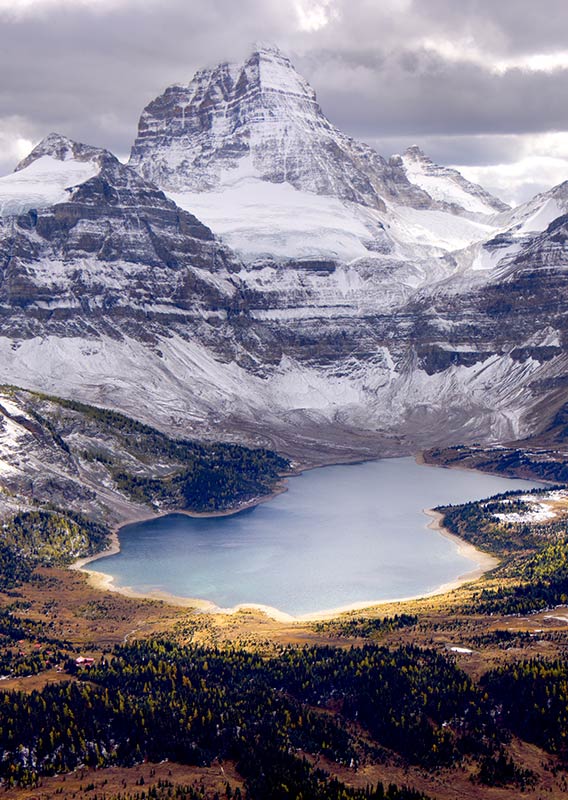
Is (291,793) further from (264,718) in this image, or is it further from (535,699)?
(535,699)

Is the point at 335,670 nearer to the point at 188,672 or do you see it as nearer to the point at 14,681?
the point at 188,672

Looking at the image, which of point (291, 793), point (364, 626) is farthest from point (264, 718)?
point (364, 626)

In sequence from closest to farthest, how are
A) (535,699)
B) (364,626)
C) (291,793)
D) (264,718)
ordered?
(291,793) → (535,699) → (264,718) → (364,626)

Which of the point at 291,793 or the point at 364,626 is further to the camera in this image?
the point at 364,626

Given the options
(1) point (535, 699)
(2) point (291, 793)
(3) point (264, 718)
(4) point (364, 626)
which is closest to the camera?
(2) point (291, 793)

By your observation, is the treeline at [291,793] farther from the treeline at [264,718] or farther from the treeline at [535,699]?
the treeline at [535,699]

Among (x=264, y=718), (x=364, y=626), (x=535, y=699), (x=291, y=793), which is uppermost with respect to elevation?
(x=364, y=626)

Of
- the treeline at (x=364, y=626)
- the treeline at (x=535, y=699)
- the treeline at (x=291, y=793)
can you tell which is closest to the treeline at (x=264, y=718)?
the treeline at (x=291, y=793)

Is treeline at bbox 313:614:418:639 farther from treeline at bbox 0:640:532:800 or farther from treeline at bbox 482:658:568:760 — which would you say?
treeline at bbox 482:658:568:760

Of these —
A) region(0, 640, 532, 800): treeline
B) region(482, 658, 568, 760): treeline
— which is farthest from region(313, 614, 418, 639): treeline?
region(482, 658, 568, 760): treeline
